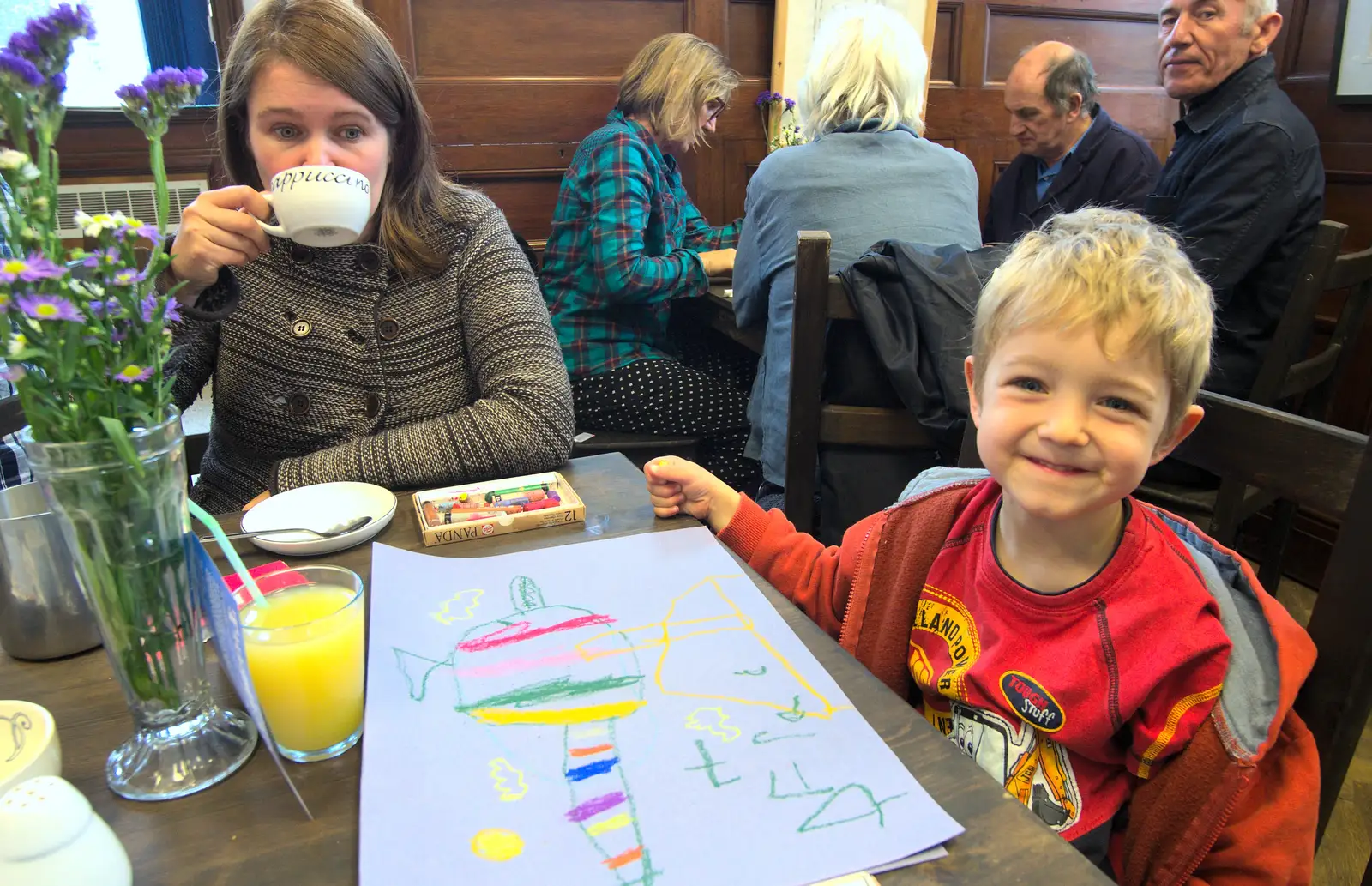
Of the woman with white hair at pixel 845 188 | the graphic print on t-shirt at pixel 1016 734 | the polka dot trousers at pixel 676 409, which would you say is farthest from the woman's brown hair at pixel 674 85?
the graphic print on t-shirt at pixel 1016 734

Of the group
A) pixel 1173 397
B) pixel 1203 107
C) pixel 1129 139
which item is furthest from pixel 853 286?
pixel 1129 139

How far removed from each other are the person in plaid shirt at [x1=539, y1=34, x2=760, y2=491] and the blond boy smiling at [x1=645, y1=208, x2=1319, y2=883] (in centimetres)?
126

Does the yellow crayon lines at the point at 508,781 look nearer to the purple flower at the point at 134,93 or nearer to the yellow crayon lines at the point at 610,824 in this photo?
the yellow crayon lines at the point at 610,824

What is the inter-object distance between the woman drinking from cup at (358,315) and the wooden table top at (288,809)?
39cm

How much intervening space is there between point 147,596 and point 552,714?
0.26 metres

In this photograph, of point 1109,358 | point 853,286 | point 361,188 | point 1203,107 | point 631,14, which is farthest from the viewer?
point 631,14

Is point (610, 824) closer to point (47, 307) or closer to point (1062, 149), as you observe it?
point (47, 307)

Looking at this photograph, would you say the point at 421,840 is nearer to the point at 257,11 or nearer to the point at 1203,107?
the point at 257,11

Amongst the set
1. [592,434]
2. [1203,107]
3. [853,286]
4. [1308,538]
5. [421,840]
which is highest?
[1203,107]

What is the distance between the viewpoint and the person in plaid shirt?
206 centimetres

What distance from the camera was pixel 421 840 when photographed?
0.49m

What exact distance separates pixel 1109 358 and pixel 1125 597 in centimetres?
21

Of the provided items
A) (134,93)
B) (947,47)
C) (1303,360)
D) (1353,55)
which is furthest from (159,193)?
(947,47)

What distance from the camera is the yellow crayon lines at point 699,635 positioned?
0.61 m
